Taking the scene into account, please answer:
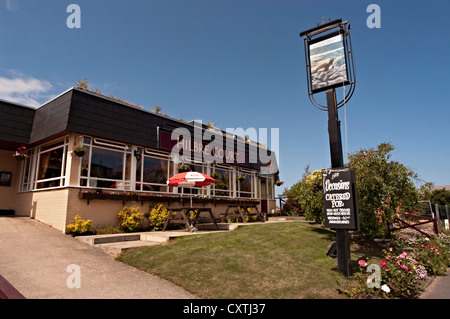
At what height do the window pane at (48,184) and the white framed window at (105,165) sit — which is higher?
the white framed window at (105,165)

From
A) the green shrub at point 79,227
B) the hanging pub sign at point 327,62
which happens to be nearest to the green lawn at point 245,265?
the green shrub at point 79,227

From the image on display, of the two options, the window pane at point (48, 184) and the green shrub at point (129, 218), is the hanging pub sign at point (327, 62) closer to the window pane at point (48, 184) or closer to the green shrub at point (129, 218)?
the green shrub at point (129, 218)

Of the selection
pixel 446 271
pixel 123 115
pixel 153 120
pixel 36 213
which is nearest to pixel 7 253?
pixel 36 213

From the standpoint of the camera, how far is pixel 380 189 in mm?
8414

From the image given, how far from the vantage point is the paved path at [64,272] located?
4804 millimetres

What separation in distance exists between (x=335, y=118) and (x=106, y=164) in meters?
8.74

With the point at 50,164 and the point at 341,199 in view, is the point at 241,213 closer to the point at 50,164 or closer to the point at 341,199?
the point at 341,199

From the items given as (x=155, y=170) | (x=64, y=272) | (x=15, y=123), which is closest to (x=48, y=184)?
(x=15, y=123)

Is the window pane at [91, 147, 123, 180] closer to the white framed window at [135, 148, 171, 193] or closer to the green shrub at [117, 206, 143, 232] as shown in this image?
the white framed window at [135, 148, 171, 193]

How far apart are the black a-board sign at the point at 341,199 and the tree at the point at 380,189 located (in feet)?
9.34

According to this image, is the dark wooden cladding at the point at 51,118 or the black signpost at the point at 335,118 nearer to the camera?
the black signpost at the point at 335,118

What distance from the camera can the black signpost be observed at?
6.00 m
